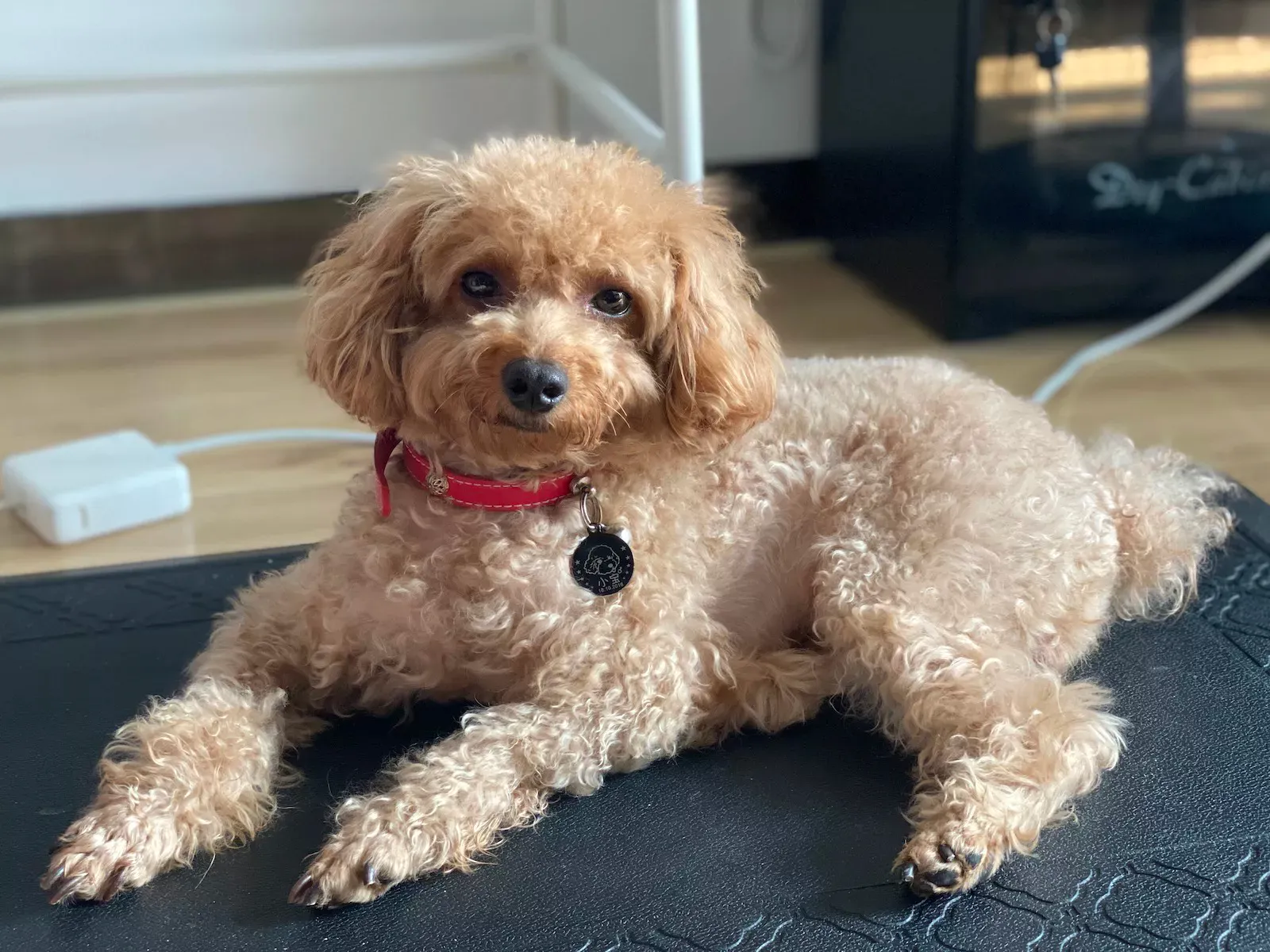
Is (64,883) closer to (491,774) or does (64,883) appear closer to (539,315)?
(491,774)

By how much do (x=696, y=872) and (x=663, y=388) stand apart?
50 centimetres

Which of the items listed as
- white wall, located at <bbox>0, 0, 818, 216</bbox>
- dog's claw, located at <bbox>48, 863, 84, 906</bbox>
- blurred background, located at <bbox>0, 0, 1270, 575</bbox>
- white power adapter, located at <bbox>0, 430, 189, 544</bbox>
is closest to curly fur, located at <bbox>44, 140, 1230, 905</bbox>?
dog's claw, located at <bbox>48, 863, 84, 906</bbox>

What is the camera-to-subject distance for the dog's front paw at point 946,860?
1388mm

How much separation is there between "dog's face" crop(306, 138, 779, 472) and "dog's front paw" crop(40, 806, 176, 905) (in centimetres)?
46

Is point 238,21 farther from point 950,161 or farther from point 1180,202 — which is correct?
point 1180,202

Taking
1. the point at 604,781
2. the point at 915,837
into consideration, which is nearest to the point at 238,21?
the point at 604,781

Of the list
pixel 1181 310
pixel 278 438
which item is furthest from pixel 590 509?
pixel 1181 310

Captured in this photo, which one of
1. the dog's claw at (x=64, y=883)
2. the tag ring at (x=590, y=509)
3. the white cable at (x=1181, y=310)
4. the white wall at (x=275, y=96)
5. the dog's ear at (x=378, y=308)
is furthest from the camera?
the white wall at (x=275, y=96)

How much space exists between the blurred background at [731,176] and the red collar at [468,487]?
2.45ft

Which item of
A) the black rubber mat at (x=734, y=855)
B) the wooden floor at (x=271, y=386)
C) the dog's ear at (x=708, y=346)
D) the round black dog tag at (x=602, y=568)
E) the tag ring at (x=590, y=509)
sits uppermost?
the dog's ear at (x=708, y=346)

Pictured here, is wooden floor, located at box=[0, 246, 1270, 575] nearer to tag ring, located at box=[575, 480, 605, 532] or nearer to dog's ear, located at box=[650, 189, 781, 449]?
tag ring, located at box=[575, 480, 605, 532]

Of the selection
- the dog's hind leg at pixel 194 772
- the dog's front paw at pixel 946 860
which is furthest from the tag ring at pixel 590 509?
the dog's front paw at pixel 946 860

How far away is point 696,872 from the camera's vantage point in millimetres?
1440

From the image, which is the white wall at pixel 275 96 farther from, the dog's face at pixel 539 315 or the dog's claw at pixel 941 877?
the dog's claw at pixel 941 877
